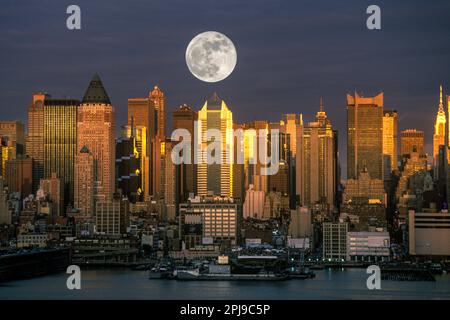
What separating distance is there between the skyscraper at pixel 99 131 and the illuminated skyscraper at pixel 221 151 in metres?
3.17

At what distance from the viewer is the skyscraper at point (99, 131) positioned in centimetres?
3700

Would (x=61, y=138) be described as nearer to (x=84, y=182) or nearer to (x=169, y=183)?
(x=84, y=182)

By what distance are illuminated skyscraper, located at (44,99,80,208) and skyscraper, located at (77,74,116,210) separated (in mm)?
462

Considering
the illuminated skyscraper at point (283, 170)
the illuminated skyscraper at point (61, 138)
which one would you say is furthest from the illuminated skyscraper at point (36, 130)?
the illuminated skyscraper at point (283, 170)

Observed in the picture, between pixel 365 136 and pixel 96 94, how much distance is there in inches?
356

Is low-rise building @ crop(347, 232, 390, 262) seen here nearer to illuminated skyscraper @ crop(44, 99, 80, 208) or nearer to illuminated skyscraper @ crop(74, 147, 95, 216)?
illuminated skyscraper @ crop(74, 147, 95, 216)

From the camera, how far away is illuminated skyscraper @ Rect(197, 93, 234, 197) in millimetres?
32125

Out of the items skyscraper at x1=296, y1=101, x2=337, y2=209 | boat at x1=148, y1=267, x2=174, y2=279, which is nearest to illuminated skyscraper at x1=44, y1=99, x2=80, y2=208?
skyscraper at x1=296, y1=101, x2=337, y2=209

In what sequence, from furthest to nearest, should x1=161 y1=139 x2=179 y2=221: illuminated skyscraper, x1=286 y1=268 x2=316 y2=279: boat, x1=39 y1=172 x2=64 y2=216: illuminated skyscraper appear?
x1=161 y1=139 x2=179 y2=221: illuminated skyscraper
x1=39 y1=172 x2=64 y2=216: illuminated skyscraper
x1=286 y1=268 x2=316 y2=279: boat

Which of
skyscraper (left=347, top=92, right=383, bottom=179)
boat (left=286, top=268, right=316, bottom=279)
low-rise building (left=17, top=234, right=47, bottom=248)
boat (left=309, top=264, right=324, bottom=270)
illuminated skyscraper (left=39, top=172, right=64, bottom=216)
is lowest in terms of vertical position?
boat (left=309, top=264, right=324, bottom=270)

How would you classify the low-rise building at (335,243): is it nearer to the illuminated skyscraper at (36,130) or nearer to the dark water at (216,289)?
the dark water at (216,289)

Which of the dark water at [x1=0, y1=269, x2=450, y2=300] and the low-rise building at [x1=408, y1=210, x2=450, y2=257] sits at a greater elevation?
the low-rise building at [x1=408, y1=210, x2=450, y2=257]

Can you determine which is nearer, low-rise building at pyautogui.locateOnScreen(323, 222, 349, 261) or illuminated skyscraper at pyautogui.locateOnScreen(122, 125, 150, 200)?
low-rise building at pyautogui.locateOnScreen(323, 222, 349, 261)

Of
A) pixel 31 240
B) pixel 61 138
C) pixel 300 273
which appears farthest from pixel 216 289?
pixel 61 138
